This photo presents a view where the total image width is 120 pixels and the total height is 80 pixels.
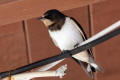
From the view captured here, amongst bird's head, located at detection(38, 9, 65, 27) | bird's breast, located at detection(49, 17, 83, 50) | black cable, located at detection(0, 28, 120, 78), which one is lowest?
black cable, located at detection(0, 28, 120, 78)

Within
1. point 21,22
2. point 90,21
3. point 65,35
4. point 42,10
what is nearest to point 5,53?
point 21,22

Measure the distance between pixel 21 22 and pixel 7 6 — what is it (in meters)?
0.20

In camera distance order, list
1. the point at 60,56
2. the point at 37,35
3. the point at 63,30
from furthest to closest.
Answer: the point at 37,35 < the point at 63,30 < the point at 60,56

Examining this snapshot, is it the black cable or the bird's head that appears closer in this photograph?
the black cable

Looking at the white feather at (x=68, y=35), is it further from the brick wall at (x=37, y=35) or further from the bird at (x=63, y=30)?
the brick wall at (x=37, y=35)

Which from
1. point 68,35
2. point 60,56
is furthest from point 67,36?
point 60,56

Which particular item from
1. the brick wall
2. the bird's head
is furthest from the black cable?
the brick wall

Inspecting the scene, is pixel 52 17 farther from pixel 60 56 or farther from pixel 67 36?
pixel 60 56

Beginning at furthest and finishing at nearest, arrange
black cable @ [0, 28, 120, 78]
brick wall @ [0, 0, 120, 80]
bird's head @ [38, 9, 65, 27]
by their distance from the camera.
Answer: brick wall @ [0, 0, 120, 80] → bird's head @ [38, 9, 65, 27] → black cable @ [0, 28, 120, 78]

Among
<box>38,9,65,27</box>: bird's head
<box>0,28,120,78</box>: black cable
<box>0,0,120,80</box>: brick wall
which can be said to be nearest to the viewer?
<box>0,28,120,78</box>: black cable

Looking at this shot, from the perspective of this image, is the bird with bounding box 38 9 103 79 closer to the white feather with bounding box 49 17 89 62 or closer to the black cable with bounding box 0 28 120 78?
the white feather with bounding box 49 17 89 62

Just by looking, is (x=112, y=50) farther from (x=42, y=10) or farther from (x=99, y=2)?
(x=42, y=10)

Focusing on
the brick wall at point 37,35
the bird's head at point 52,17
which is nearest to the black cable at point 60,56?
the bird's head at point 52,17

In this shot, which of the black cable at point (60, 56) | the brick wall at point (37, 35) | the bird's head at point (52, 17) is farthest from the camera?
the brick wall at point (37, 35)
